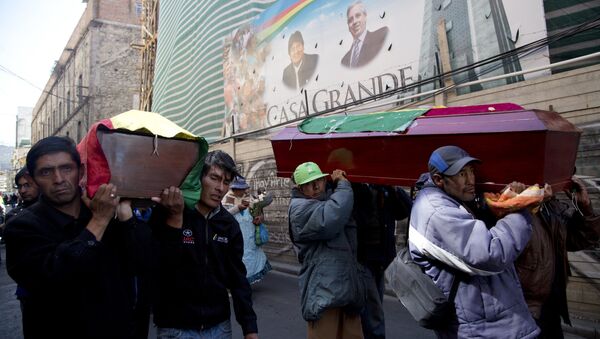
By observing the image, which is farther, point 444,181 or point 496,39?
point 496,39

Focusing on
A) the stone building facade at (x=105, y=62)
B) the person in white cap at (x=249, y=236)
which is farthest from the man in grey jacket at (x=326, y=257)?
the stone building facade at (x=105, y=62)

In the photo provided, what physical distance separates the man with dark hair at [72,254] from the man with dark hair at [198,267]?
9.0 inches

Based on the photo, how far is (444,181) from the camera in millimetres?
2016

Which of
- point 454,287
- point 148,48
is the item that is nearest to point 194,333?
point 454,287

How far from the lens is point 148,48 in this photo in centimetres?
1938

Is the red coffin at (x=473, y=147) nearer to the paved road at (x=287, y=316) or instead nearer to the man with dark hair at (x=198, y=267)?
the man with dark hair at (x=198, y=267)

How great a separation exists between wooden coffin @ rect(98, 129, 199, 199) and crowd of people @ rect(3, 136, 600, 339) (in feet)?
0.28

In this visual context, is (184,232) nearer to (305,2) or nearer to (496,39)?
(496,39)

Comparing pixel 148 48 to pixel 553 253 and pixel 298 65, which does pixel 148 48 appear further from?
pixel 553 253

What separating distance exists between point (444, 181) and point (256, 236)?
14.7ft

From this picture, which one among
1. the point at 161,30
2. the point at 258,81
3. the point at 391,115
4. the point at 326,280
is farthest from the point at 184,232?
the point at 161,30

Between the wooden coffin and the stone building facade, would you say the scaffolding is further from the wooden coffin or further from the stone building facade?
the wooden coffin

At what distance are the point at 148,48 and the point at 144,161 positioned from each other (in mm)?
19608

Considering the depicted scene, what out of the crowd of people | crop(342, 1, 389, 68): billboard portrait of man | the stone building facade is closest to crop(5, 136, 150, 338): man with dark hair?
the crowd of people
